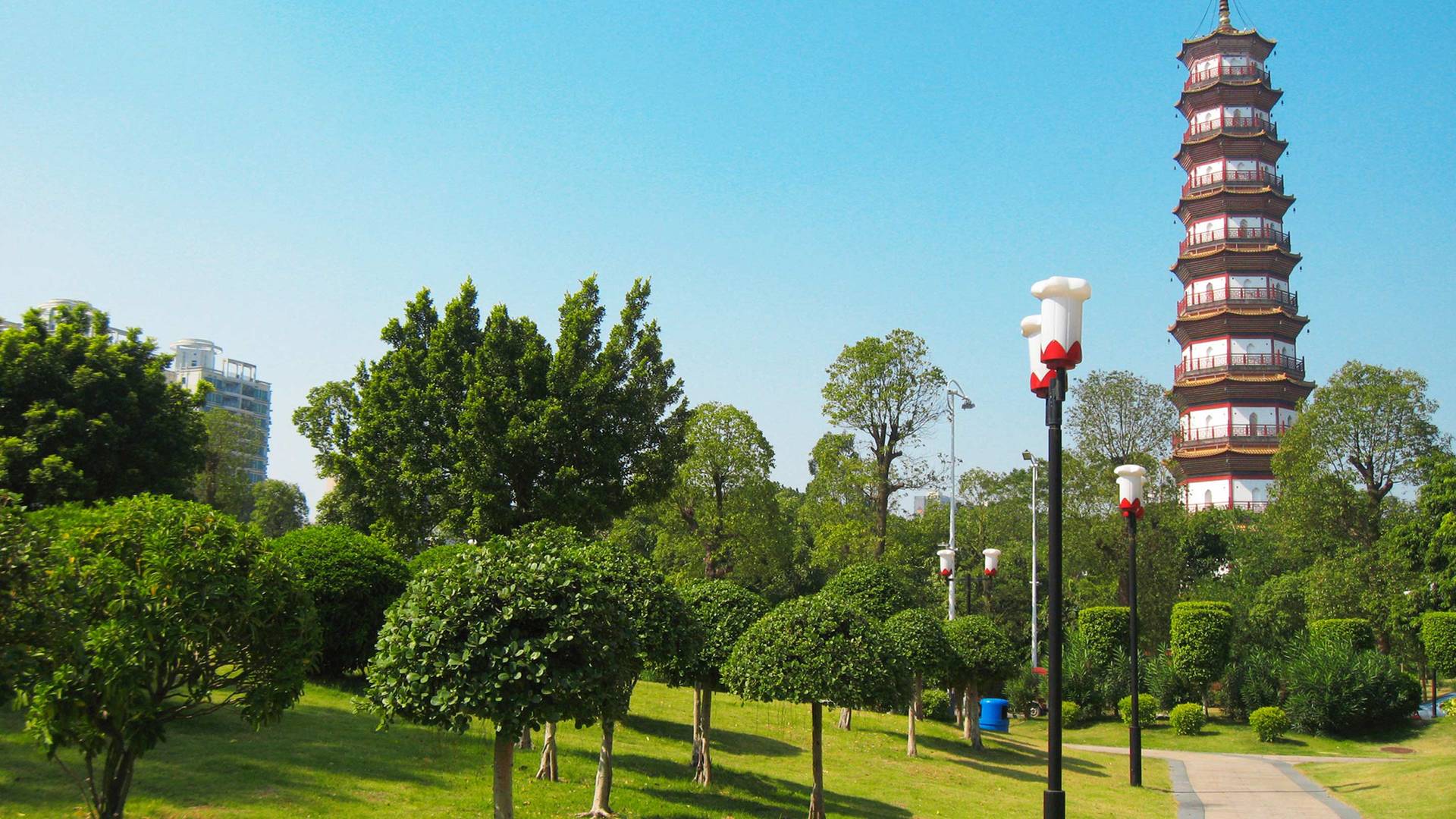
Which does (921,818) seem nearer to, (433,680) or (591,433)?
(433,680)

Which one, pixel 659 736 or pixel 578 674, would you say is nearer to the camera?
pixel 578 674

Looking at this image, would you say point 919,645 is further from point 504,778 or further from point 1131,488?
point 504,778

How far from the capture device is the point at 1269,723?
92.3 feet

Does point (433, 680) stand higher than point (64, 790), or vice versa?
point (433, 680)

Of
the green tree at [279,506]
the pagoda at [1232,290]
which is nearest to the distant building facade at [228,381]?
the green tree at [279,506]

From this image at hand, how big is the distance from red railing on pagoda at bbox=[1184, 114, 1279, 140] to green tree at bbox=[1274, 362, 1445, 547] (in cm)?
2972

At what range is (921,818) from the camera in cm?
1488

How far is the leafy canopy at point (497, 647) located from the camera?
8.69 m

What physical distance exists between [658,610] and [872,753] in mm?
9912

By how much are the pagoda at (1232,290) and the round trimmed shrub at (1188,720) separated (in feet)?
88.7

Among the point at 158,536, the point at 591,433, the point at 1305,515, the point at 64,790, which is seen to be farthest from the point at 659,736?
the point at 1305,515

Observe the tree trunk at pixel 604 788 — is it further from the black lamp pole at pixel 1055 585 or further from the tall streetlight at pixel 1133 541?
the tall streetlight at pixel 1133 541

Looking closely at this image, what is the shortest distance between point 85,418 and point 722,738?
1317 cm

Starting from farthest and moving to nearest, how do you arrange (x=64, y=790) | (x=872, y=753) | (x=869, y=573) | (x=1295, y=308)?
(x=1295, y=308) < (x=869, y=573) < (x=872, y=753) < (x=64, y=790)
